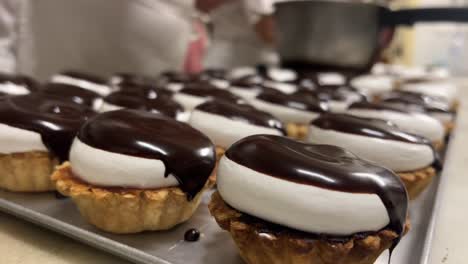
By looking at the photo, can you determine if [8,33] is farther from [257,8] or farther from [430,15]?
[430,15]

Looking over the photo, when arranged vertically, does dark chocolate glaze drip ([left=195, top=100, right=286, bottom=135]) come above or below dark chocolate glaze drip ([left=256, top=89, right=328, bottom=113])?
above

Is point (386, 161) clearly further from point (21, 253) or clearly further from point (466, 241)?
point (21, 253)

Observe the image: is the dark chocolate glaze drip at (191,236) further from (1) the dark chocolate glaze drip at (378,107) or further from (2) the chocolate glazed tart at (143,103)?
(1) the dark chocolate glaze drip at (378,107)

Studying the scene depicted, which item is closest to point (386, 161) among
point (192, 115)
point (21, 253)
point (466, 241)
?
point (466, 241)

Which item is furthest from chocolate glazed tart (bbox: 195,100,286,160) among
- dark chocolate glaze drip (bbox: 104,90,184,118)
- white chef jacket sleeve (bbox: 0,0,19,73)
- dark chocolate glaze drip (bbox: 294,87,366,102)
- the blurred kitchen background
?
the blurred kitchen background

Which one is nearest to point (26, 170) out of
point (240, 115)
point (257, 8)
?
point (240, 115)

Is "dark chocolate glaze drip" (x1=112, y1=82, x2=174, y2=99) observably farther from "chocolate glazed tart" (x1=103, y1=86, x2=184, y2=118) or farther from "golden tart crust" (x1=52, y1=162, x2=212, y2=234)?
"golden tart crust" (x1=52, y1=162, x2=212, y2=234)
